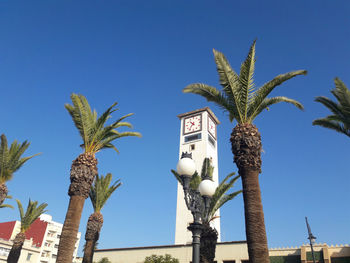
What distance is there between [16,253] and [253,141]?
29368mm

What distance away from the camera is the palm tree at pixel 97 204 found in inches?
1001

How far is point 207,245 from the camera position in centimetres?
1848

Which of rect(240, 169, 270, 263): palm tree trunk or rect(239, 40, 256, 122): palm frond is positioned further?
rect(239, 40, 256, 122): palm frond

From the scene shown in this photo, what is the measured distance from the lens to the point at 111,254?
38.5m

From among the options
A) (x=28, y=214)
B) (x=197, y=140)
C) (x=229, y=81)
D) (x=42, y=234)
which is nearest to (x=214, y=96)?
(x=229, y=81)

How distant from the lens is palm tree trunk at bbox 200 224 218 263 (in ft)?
59.8

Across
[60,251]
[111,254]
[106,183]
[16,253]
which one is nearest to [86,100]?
[60,251]

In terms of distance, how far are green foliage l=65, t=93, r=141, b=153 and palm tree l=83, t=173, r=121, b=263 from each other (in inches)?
349

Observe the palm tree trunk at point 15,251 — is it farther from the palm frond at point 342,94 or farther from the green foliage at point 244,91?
the palm frond at point 342,94

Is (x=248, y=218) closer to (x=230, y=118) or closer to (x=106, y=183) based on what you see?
(x=230, y=118)

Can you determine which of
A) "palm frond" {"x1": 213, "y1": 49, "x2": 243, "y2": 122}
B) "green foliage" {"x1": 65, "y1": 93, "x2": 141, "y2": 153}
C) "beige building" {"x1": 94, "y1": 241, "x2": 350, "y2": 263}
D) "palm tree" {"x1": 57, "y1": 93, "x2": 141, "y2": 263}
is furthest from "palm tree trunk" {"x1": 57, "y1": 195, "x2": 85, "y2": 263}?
"beige building" {"x1": 94, "y1": 241, "x2": 350, "y2": 263}

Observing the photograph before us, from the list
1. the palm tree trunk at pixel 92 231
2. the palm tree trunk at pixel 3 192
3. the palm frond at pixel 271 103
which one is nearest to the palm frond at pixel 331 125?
the palm frond at pixel 271 103

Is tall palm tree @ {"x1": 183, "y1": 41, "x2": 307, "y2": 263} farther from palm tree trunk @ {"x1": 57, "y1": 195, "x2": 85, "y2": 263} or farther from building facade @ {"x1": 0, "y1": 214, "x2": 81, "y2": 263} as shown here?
building facade @ {"x1": 0, "y1": 214, "x2": 81, "y2": 263}

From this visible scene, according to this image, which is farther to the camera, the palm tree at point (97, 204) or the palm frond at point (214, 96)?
the palm tree at point (97, 204)
